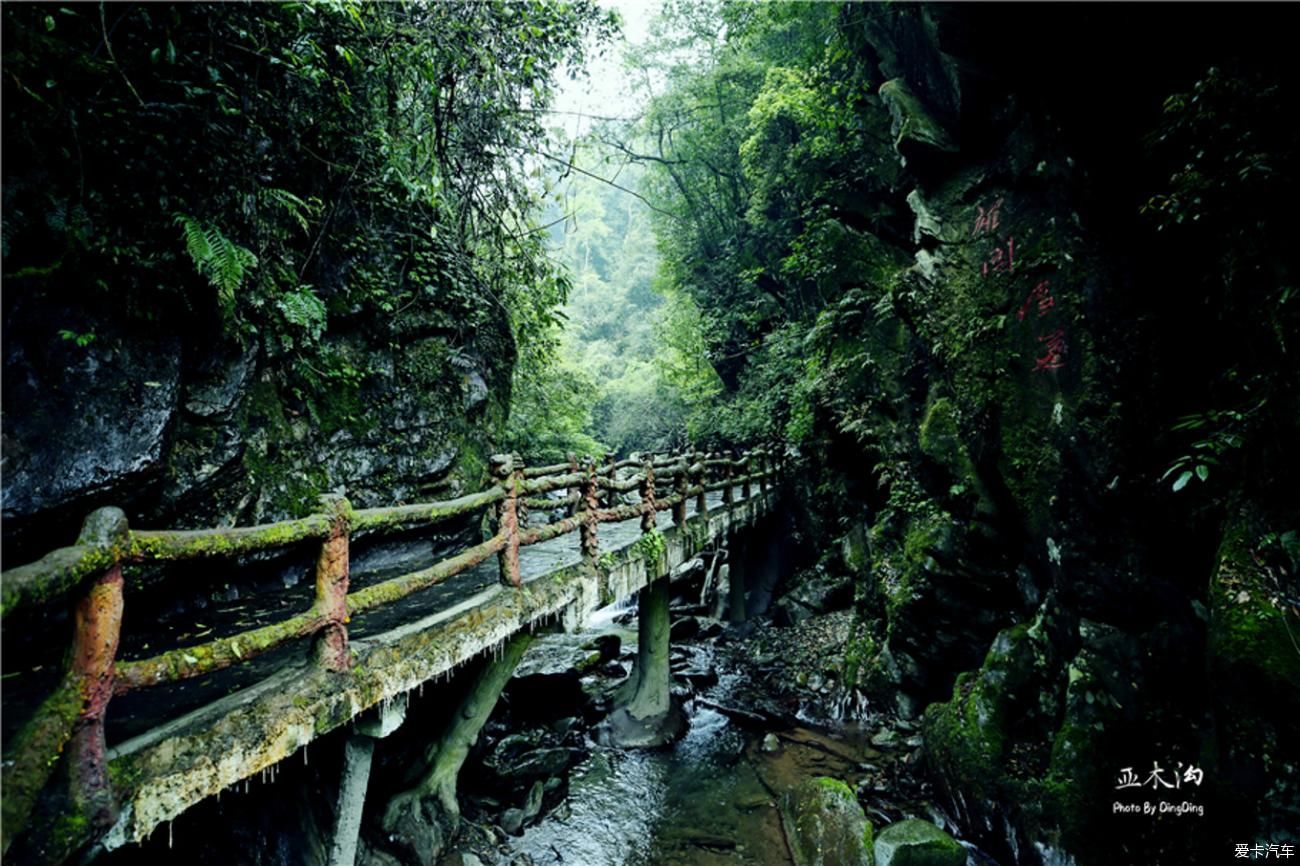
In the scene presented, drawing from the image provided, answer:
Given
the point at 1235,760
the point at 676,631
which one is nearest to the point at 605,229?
the point at 676,631

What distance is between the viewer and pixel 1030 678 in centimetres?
629

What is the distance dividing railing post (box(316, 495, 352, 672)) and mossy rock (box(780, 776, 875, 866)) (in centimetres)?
495

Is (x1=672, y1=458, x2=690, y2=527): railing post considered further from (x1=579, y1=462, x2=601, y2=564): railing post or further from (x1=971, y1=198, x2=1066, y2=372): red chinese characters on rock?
(x1=971, y1=198, x2=1066, y2=372): red chinese characters on rock

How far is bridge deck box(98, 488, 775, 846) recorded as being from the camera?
262cm

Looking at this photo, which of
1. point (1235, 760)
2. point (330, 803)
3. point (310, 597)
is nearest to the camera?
point (1235, 760)

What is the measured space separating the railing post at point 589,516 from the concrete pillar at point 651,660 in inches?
108

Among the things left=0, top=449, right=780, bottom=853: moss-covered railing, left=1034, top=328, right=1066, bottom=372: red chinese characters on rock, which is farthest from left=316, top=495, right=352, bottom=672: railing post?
Result: left=1034, top=328, right=1066, bottom=372: red chinese characters on rock

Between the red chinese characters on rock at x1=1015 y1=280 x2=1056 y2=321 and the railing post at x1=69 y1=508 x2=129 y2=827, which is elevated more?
the red chinese characters on rock at x1=1015 y1=280 x2=1056 y2=321

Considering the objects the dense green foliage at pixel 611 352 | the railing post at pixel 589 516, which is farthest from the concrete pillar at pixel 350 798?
the dense green foliage at pixel 611 352

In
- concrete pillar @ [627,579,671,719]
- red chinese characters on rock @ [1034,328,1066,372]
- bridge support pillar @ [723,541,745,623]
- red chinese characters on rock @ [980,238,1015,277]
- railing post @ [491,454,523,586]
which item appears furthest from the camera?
bridge support pillar @ [723,541,745,623]

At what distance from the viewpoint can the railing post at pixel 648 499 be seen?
782 centimetres

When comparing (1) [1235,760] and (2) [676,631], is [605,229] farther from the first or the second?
(1) [1235,760]

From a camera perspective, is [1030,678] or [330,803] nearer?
[330,803]

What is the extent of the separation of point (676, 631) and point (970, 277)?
9.82 meters
